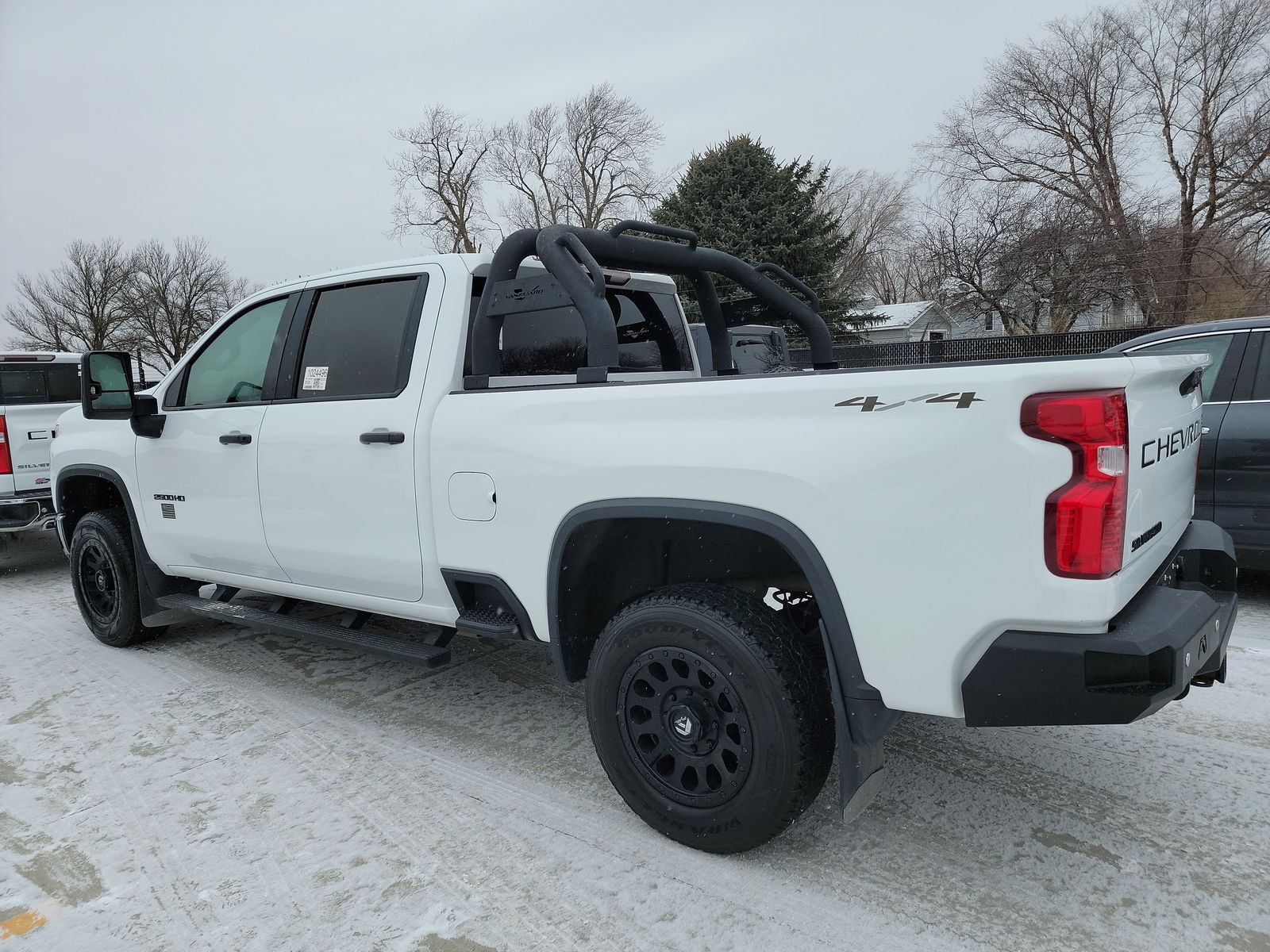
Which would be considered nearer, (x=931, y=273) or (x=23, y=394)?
(x=23, y=394)

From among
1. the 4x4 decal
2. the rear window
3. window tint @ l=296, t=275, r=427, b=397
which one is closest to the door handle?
window tint @ l=296, t=275, r=427, b=397

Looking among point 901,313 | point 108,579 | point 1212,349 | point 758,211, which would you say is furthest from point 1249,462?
point 901,313

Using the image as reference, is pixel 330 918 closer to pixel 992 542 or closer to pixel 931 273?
pixel 992 542

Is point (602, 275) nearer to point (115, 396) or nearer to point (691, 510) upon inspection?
point (691, 510)

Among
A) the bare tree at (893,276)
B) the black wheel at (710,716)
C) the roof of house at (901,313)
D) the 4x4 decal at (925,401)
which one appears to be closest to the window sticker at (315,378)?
the black wheel at (710,716)

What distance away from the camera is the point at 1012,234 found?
2888 centimetres

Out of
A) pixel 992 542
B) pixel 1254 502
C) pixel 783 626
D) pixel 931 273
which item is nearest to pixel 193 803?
pixel 783 626

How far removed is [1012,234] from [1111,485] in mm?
30586

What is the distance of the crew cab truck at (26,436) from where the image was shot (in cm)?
692

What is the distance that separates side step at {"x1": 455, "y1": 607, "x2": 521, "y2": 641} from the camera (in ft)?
10.1

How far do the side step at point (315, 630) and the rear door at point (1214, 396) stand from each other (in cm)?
429

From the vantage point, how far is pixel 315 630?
380 centimetres

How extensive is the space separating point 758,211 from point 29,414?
72.3 ft

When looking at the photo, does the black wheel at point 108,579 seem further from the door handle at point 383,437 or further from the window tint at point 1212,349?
the window tint at point 1212,349
